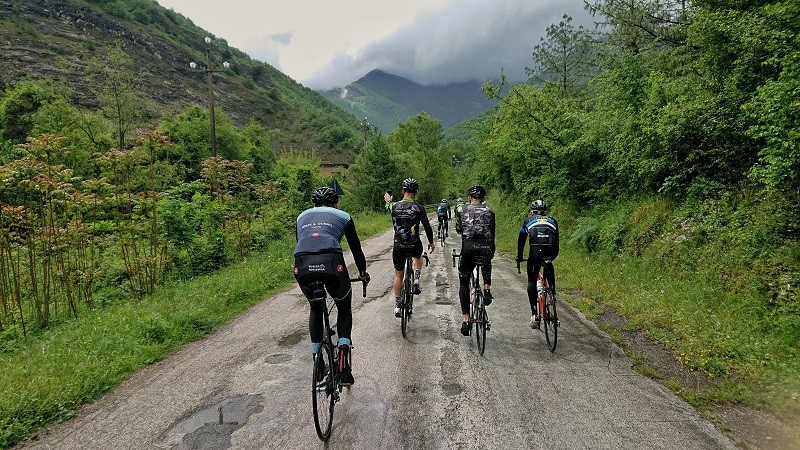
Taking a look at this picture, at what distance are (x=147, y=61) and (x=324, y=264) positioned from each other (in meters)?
113

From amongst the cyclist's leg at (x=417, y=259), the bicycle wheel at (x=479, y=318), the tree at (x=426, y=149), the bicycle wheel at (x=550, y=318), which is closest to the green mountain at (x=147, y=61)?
the tree at (x=426, y=149)

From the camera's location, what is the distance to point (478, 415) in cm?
395

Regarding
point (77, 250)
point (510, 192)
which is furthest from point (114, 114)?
point (510, 192)

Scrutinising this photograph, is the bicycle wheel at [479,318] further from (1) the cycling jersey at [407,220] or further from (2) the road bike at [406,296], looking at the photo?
(1) the cycling jersey at [407,220]

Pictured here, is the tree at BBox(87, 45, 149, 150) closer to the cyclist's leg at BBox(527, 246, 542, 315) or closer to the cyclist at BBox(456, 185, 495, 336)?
the cyclist at BBox(456, 185, 495, 336)

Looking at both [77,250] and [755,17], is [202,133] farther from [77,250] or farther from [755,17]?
[755,17]

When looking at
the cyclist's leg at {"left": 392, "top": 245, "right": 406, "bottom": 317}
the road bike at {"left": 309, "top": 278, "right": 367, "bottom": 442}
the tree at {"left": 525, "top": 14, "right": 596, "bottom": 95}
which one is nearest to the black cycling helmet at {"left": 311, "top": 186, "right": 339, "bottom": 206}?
the road bike at {"left": 309, "top": 278, "right": 367, "bottom": 442}

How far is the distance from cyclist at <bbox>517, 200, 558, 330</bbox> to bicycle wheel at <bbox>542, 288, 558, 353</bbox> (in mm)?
185

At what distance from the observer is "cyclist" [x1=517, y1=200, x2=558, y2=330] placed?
596 cm

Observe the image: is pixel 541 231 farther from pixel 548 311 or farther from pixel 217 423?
pixel 217 423

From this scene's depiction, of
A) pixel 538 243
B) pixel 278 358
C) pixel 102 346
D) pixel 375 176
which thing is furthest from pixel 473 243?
pixel 375 176

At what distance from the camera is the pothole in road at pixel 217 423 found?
3.62 meters

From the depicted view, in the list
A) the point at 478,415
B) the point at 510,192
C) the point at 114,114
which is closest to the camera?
the point at 478,415

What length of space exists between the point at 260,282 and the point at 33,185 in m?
4.89
